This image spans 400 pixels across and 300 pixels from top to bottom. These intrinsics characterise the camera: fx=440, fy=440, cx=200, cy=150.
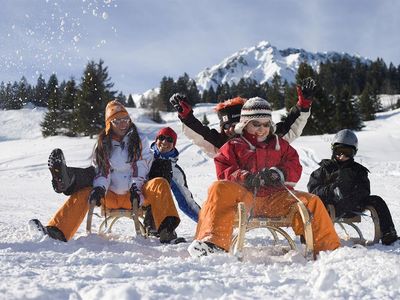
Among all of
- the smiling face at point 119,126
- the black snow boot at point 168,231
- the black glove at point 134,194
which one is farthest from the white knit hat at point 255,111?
the smiling face at point 119,126

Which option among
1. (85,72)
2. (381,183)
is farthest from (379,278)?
(85,72)

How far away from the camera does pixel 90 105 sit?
114ft

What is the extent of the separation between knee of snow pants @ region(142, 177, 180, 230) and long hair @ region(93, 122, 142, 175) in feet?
1.42

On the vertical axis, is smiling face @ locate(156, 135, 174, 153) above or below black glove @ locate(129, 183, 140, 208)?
above

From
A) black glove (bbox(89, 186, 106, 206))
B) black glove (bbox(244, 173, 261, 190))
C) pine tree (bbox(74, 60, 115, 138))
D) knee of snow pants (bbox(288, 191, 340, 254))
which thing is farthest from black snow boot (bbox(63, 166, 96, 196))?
pine tree (bbox(74, 60, 115, 138))

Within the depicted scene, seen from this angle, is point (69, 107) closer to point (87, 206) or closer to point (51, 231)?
point (87, 206)

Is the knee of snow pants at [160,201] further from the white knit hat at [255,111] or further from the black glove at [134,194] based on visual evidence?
the white knit hat at [255,111]

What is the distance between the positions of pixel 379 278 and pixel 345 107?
124 ft

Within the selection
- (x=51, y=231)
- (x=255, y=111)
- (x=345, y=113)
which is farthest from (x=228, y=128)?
(x=345, y=113)

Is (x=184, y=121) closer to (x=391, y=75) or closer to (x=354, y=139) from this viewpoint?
(x=354, y=139)

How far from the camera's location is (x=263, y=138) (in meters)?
3.73

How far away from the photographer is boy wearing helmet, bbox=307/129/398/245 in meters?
4.20

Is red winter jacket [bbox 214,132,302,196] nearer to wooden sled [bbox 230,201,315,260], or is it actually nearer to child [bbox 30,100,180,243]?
wooden sled [bbox 230,201,315,260]

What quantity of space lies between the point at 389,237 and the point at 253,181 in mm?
1714
